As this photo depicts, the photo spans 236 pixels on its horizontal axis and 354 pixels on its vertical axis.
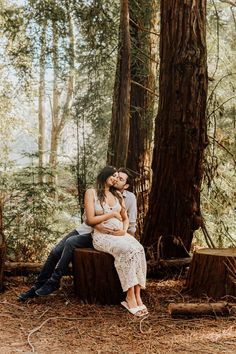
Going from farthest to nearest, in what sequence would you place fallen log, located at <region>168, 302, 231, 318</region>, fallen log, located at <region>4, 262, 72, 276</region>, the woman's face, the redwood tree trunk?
fallen log, located at <region>4, 262, 72, 276</region> → the redwood tree trunk → the woman's face → fallen log, located at <region>168, 302, 231, 318</region>

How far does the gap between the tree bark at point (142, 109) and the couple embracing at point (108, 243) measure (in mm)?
2724

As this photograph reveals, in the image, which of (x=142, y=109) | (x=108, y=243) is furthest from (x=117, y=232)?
(x=142, y=109)

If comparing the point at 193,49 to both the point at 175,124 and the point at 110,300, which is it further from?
the point at 110,300

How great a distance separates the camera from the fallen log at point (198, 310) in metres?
5.25

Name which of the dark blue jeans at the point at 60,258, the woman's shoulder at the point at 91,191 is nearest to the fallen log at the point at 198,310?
the dark blue jeans at the point at 60,258

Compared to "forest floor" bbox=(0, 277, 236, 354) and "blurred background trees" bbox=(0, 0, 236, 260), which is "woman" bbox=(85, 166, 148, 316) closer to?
"forest floor" bbox=(0, 277, 236, 354)

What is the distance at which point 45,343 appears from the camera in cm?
452

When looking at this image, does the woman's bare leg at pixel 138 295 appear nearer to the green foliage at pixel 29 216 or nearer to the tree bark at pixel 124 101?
the tree bark at pixel 124 101

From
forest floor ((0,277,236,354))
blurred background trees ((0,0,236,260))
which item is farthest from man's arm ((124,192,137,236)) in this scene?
blurred background trees ((0,0,236,260))

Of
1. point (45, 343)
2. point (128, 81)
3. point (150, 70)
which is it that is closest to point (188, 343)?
point (45, 343)

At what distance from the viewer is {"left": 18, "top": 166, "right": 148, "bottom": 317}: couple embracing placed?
5621 mm

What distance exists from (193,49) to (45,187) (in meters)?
3.52

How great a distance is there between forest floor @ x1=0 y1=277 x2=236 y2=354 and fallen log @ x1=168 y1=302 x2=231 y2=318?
0.22 feet

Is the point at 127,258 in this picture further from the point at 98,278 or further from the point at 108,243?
the point at 98,278
